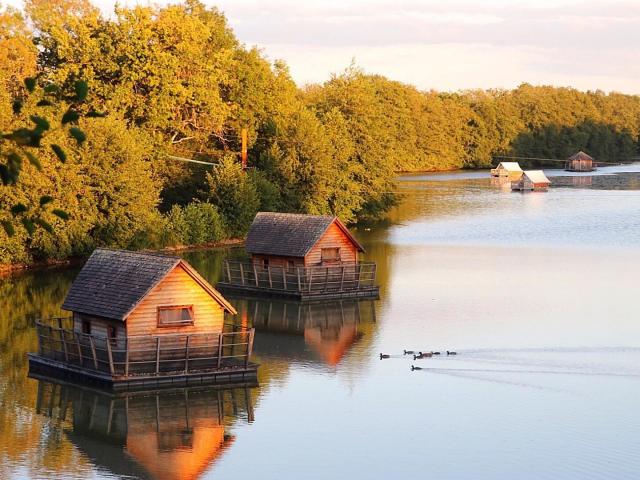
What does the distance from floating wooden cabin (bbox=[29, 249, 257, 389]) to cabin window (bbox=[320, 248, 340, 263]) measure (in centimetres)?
1782

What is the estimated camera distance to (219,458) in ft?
96.9

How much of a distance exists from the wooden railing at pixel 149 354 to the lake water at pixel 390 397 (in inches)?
39.5

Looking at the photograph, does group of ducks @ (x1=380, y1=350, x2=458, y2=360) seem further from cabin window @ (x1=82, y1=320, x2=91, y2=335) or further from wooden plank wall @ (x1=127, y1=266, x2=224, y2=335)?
cabin window @ (x1=82, y1=320, x2=91, y2=335)

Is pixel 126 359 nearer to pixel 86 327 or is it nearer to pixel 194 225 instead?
pixel 86 327

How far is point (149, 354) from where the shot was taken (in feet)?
119

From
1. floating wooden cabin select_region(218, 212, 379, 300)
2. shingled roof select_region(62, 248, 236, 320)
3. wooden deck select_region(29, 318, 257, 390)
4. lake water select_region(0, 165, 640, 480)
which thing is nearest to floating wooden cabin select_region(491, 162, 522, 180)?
lake water select_region(0, 165, 640, 480)

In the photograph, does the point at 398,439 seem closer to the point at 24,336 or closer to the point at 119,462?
the point at 119,462

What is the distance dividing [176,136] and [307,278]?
41665mm

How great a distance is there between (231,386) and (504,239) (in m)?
50.8

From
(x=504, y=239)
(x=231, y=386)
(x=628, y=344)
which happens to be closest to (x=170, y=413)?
(x=231, y=386)

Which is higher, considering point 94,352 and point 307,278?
point 307,278

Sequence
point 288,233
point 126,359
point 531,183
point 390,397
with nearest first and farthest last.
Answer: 1. point 126,359
2. point 390,397
3. point 288,233
4. point 531,183

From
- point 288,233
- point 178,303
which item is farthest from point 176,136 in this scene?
point 178,303

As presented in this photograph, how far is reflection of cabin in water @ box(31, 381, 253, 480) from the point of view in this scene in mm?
29203
